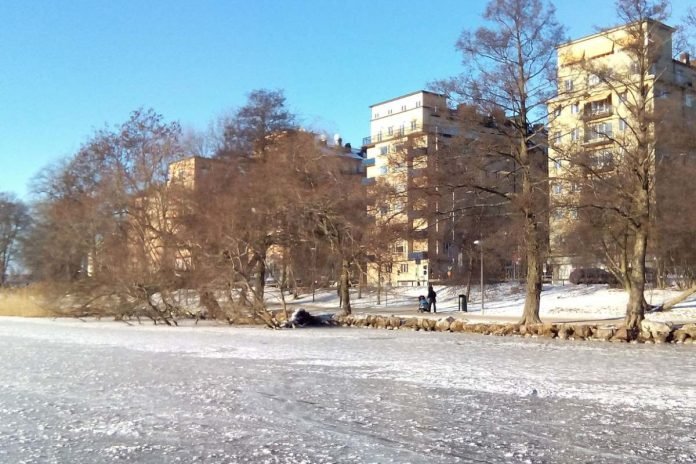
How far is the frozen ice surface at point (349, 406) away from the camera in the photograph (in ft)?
23.7

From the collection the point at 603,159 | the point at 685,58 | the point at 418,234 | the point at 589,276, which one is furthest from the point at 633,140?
the point at 589,276

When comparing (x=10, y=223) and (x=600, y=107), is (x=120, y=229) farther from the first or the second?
(x=10, y=223)

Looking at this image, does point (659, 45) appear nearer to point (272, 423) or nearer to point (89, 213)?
point (272, 423)

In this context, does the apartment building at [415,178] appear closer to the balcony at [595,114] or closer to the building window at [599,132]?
the balcony at [595,114]

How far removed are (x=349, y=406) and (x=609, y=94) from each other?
1831cm

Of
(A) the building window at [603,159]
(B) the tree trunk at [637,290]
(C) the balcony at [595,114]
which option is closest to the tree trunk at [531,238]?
(A) the building window at [603,159]

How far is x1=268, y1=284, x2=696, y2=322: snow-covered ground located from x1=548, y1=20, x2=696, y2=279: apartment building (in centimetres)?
891

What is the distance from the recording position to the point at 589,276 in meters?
47.1

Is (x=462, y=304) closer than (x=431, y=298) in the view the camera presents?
No

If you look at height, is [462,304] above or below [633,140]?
below

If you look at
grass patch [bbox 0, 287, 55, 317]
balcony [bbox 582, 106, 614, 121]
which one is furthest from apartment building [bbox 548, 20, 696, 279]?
grass patch [bbox 0, 287, 55, 317]

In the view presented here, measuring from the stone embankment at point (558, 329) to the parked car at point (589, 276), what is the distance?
825 inches

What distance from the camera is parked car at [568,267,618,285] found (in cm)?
4606

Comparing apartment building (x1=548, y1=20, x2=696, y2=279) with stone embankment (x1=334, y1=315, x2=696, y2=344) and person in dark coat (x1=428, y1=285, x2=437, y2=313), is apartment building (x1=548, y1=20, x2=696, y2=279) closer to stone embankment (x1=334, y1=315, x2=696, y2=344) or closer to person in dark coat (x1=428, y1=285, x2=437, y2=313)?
stone embankment (x1=334, y1=315, x2=696, y2=344)
